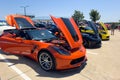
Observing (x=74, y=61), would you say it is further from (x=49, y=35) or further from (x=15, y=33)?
(x=15, y=33)

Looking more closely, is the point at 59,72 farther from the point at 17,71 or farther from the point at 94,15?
the point at 94,15

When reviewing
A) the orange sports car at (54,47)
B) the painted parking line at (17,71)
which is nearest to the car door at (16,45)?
the orange sports car at (54,47)

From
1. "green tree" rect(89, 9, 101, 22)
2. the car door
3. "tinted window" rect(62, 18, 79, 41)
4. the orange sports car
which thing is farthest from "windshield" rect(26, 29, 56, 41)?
"green tree" rect(89, 9, 101, 22)

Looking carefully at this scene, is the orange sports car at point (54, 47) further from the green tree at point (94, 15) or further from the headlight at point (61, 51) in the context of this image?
the green tree at point (94, 15)

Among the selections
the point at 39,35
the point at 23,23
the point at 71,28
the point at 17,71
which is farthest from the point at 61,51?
the point at 23,23

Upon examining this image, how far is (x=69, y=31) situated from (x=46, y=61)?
3.92 ft

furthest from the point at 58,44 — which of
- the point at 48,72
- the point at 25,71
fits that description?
the point at 25,71

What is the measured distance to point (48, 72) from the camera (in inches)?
226

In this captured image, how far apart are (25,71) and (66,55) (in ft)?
4.63

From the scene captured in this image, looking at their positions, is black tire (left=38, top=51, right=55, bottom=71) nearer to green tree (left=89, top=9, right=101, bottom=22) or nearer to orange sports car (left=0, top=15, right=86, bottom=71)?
orange sports car (left=0, top=15, right=86, bottom=71)

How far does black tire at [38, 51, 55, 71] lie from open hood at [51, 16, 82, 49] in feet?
2.42

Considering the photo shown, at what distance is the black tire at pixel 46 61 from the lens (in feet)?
18.4

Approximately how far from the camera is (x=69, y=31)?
5.88 metres

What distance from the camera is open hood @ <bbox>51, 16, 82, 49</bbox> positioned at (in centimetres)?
570
